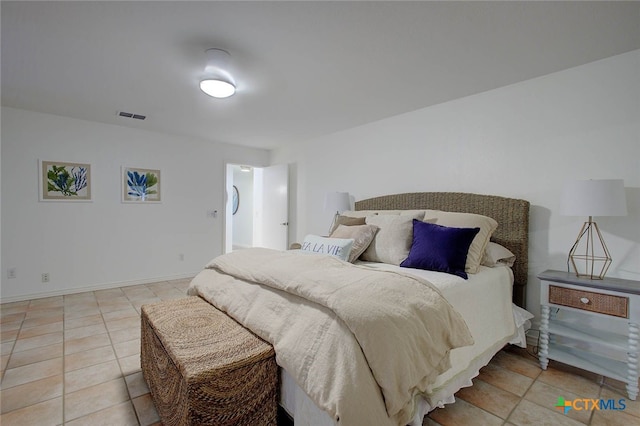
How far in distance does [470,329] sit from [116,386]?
2275mm

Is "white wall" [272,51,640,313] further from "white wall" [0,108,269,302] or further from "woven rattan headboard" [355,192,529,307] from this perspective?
"white wall" [0,108,269,302]

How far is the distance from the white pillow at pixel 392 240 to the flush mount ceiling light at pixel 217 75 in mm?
1785

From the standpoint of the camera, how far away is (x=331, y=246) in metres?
2.56

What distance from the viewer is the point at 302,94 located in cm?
292

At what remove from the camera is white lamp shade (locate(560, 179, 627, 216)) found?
6.19ft

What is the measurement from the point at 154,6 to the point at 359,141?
2.75 meters

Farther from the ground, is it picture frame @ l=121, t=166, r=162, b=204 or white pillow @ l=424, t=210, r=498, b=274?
picture frame @ l=121, t=166, r=162, b=204

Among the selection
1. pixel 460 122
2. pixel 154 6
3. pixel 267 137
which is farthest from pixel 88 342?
pixel 460 122

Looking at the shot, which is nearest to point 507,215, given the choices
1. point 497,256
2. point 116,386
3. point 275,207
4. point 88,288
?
point 497,256

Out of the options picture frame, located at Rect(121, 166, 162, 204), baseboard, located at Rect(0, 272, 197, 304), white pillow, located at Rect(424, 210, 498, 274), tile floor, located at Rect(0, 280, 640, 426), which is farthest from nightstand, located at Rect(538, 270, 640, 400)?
picture frame, located at Rect(121, 166, 162, 204)

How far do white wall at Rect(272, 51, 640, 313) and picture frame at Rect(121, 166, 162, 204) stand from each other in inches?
130

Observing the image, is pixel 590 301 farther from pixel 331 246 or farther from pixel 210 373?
pixel 210 373

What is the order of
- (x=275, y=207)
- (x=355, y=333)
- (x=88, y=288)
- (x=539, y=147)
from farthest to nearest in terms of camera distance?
1. (x=275, y=207)
2. (x=88, y=288)
3. (x=539, y=147)
4. (x=355, y=333)

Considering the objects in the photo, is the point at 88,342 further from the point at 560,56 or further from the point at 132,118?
the point at 560,56
